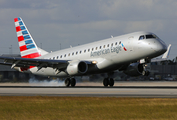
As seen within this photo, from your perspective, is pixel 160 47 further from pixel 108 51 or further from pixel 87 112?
pixel 87 112

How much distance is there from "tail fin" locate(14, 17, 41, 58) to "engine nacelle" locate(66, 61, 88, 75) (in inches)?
502

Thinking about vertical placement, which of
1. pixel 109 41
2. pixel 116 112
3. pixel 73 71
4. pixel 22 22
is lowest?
pixel 116 112

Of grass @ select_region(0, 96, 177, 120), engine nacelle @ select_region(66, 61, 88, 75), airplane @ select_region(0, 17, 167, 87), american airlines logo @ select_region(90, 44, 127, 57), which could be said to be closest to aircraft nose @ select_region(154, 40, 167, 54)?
airplane @ select_region(0, 17, 167, 87)

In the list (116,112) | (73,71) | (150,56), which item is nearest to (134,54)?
(150,56)

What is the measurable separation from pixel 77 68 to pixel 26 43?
15813 mm

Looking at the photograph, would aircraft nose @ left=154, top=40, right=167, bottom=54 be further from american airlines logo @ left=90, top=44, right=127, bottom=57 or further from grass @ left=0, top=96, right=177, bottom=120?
grass @ left=0, top=96, right=177, bottom=120

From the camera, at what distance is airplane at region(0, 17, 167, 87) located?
36.9 m

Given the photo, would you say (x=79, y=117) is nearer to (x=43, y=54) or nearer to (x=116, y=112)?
(x=116, y=112)

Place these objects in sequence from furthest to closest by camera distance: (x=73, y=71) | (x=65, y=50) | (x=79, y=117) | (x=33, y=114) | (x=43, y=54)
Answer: (x=43, y=54) → (x=65, y=50) → (x=73, y=71) → (x=33, y=114) → (x=79, y=117)

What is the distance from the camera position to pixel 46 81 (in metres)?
52.7

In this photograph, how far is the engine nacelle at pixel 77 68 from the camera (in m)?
39.5

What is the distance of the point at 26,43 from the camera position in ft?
171

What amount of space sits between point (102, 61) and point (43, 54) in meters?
14.5

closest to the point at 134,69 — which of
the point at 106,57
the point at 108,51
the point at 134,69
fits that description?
the point at 134,69
